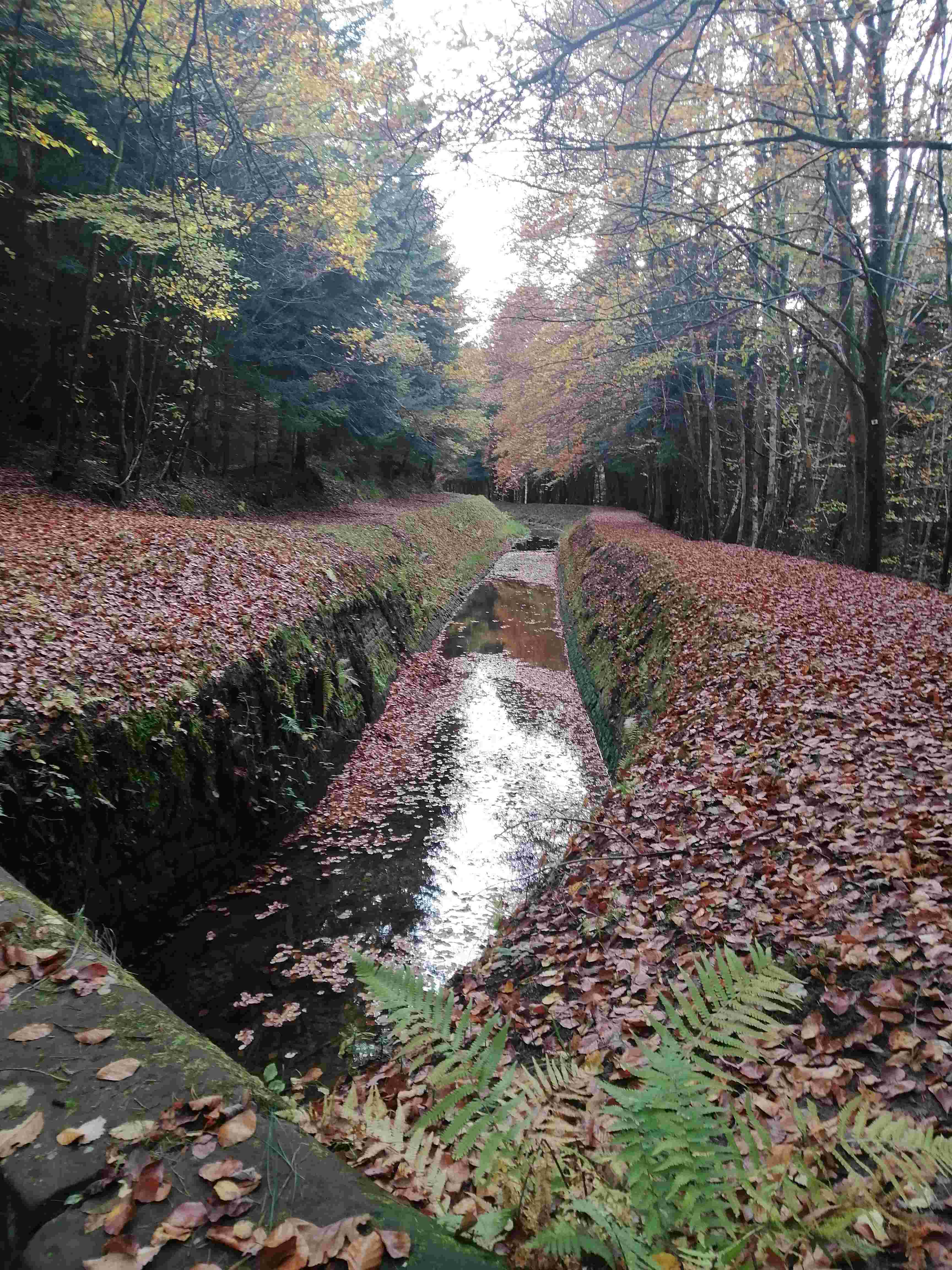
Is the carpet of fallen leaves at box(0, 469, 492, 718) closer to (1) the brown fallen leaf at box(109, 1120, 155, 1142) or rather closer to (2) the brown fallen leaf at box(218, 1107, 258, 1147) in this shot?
(1) the brown fallen leaf at box(109, 1120, 155, 1142)

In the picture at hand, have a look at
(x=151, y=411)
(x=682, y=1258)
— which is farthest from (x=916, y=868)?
(x=151, y=411)

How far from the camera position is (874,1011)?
303 cm

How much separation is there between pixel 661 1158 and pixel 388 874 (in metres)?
5.06

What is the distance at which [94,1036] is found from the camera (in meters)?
2.51

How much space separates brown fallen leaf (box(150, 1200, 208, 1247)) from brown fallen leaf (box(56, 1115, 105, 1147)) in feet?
1.33

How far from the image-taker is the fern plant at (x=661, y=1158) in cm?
175

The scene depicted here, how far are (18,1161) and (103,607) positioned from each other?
5.93 metres

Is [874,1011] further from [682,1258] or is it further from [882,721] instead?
[882,721]

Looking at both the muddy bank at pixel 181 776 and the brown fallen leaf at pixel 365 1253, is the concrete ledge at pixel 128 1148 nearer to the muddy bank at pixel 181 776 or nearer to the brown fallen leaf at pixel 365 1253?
the brown fallen leaf at pixel 365 1253

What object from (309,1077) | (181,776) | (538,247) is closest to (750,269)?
(538,247)

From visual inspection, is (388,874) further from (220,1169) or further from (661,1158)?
(661,1158)

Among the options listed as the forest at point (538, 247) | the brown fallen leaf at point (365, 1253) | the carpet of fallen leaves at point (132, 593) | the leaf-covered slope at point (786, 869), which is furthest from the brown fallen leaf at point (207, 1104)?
the forest at point (538, 247)

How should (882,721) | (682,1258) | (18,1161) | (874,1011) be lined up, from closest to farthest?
(682,1258), (18,1161), (874,1011), (882,721)

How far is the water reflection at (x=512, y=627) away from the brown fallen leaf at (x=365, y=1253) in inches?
492
